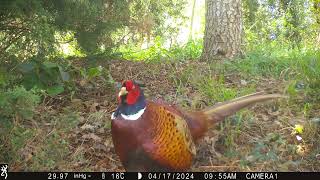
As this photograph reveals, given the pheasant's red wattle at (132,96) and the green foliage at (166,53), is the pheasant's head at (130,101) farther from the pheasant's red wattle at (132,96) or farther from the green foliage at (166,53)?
the green foliage at (166,53)

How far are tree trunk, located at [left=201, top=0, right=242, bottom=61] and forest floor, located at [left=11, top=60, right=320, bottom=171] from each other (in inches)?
30.1

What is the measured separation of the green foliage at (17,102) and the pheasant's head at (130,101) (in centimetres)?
78

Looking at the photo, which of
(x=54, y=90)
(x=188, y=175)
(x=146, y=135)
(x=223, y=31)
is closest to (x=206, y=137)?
(x=188, y=175)

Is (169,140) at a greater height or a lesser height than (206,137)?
greater

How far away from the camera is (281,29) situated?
11922 millimetres

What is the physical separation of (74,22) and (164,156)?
2091 mm

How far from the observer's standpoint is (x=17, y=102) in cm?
326

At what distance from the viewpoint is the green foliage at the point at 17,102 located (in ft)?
10.4

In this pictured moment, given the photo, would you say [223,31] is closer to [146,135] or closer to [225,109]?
[225,109]

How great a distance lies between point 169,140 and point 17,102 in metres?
1.19

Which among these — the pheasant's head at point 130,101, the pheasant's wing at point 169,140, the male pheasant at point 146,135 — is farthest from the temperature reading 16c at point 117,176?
the pheasant's head at point 130,101

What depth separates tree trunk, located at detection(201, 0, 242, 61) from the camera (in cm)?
557

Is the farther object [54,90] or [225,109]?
[54,90]
